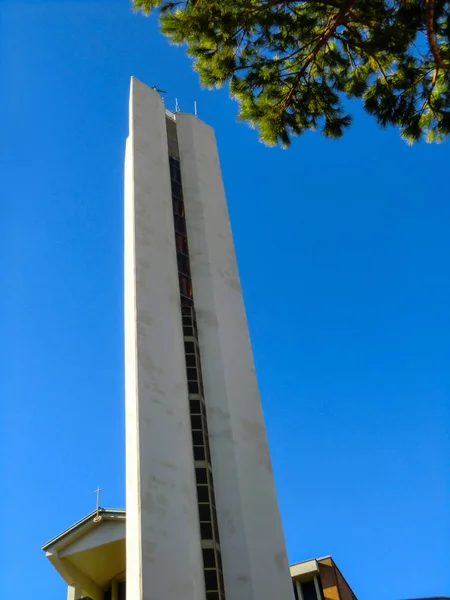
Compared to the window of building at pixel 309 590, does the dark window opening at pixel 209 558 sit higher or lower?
lower

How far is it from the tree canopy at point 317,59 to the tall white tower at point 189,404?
557 centimetres

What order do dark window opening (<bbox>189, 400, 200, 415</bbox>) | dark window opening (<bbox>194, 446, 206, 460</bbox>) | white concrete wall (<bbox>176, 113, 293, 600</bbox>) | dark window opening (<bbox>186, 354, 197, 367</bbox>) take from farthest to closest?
dark window opening (<bbox>186, 354, 197, 367</bbox>) < dark window opening (<bbox>189, 400, 200, 415</bbox>) < dark window opening (<bbox>194, 446, 206, 460</bbox>) < white concrete wall (<bbox>176, 113, 293, 600</bbox>)

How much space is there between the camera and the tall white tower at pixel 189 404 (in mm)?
14812

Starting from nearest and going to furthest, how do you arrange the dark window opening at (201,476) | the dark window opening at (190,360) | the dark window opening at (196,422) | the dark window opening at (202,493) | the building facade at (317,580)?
the dark window opening at (202,493)
the dark window opening at (201,476)
the dark window opening at (196,422)
the dark window opening at (190,360)
the building facade at (317,580)

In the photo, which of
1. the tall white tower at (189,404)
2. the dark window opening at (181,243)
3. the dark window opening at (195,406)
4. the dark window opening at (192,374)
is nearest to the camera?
the tall white tower at (189,404)

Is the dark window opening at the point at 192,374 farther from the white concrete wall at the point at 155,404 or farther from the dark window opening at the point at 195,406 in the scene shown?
the dark window opening at the point at 195,406

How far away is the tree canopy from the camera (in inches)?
576

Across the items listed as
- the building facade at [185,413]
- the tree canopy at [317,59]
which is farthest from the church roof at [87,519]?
the tree canopy at [317,59]

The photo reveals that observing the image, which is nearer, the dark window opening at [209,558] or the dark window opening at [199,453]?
the dark window opening at [209,558]

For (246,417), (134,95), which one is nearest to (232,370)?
(246,417)

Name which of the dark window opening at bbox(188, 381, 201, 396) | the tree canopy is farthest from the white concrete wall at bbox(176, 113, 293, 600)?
the tree canopy

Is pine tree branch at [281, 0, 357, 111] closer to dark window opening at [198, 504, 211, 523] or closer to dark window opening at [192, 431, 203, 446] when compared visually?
dark window opening at [192, 431, 203, 446]

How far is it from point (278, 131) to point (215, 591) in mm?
10009

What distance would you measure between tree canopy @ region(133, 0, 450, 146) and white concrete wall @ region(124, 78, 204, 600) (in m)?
5.38
